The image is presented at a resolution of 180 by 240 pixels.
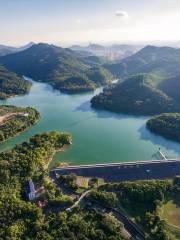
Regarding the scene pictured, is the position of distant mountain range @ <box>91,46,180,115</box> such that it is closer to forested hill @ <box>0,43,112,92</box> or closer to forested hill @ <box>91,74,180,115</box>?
forested hill @ <box>91,74,180,115</box>

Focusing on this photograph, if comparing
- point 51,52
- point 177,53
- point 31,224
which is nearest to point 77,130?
point 31,224

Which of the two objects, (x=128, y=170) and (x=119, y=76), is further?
(x=119, y=76)

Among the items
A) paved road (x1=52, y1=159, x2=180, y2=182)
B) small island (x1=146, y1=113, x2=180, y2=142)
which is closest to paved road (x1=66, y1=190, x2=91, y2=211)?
paved road (x1=52, y1=159, x2=180, y2=182)

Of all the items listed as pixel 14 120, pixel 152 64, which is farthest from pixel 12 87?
pixel 152 64

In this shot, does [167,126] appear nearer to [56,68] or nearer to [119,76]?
[119,76]

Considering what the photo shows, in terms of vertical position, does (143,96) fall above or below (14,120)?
above

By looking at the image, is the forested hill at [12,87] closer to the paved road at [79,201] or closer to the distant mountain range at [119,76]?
the distant mountain range at [119,76]
